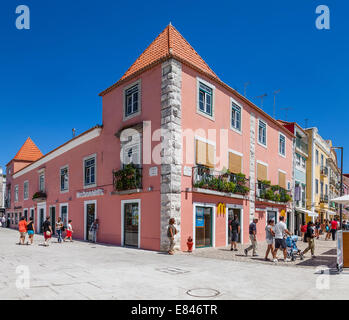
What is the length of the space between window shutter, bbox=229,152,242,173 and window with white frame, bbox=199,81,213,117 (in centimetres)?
307

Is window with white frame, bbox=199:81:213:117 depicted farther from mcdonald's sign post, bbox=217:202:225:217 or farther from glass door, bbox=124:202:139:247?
glass door, bbox=124:202:139:247

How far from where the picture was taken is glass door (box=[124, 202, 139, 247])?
17.0 m

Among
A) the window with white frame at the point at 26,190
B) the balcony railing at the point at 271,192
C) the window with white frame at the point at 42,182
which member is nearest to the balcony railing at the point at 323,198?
the balcony railing at the point at 271,192

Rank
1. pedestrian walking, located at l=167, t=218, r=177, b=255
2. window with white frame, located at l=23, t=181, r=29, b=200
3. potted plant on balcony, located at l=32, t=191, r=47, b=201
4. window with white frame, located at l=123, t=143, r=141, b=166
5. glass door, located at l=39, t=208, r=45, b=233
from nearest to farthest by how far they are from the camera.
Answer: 1. pedestrian walking, located at l=167, t=218, r=177, b=255
2. window with white frame, located at l=123, t=143, r=141, b=166
3. potted plant on balcony, located at l=32, t=191, r=47, b=201
4. glass door, located at l=39, t=208, r=45, b=233
5. window with white frame, located at l=23, t=181, r=29, b=200

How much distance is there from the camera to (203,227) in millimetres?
17109

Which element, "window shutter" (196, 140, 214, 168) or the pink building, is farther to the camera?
"window shutter" (196, 140, 214, 168)

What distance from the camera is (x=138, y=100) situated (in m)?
17.7

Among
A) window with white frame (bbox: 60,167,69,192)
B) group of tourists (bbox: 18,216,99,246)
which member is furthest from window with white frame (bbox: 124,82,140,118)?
window with white frame (bbox: 60,167,69,192)

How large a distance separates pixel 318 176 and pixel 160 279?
3345 centimetres

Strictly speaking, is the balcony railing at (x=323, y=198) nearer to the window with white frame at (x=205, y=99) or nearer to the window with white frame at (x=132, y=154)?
the window with white frame at (x=205, y=99)

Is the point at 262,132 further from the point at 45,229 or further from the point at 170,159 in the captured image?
the point at 45,229
